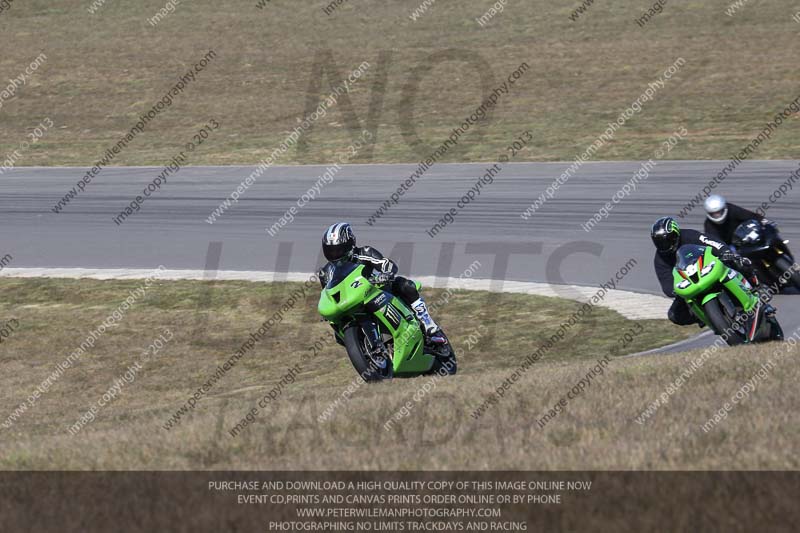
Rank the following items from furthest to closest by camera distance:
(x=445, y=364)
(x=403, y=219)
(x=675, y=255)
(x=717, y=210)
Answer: (x=403, y=219)
(x=717, y=210)
(x=445, y=364)
(x=675, y=255)

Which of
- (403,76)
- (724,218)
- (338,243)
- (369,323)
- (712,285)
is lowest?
A: (403,76)

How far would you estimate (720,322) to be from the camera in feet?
34.8

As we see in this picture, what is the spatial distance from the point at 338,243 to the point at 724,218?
3.97 m

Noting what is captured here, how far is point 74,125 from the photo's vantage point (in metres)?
36.8

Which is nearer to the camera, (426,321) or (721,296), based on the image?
(721,296)

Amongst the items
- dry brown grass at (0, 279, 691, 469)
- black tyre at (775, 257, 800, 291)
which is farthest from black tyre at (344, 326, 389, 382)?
black tyre at (775, 257, 800, 291)

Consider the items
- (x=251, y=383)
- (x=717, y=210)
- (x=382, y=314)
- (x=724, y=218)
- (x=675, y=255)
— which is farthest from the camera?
(x=251, y=383)

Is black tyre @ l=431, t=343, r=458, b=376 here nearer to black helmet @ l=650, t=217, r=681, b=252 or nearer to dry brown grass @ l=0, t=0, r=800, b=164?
black helmet @ l=650, t=217, r=681, b=252

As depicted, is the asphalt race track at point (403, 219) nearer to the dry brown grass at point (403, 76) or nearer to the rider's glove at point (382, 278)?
the dry brown grass at point (403, 76)

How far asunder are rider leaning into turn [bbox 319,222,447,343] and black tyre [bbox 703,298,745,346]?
2.46 metres

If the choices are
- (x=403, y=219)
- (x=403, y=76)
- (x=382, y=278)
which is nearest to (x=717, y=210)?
(x=382, y=278)

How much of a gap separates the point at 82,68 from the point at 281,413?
36.7m

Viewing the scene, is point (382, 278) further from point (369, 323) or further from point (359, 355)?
point (359, 355)

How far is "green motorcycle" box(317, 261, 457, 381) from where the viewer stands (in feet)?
34.8
